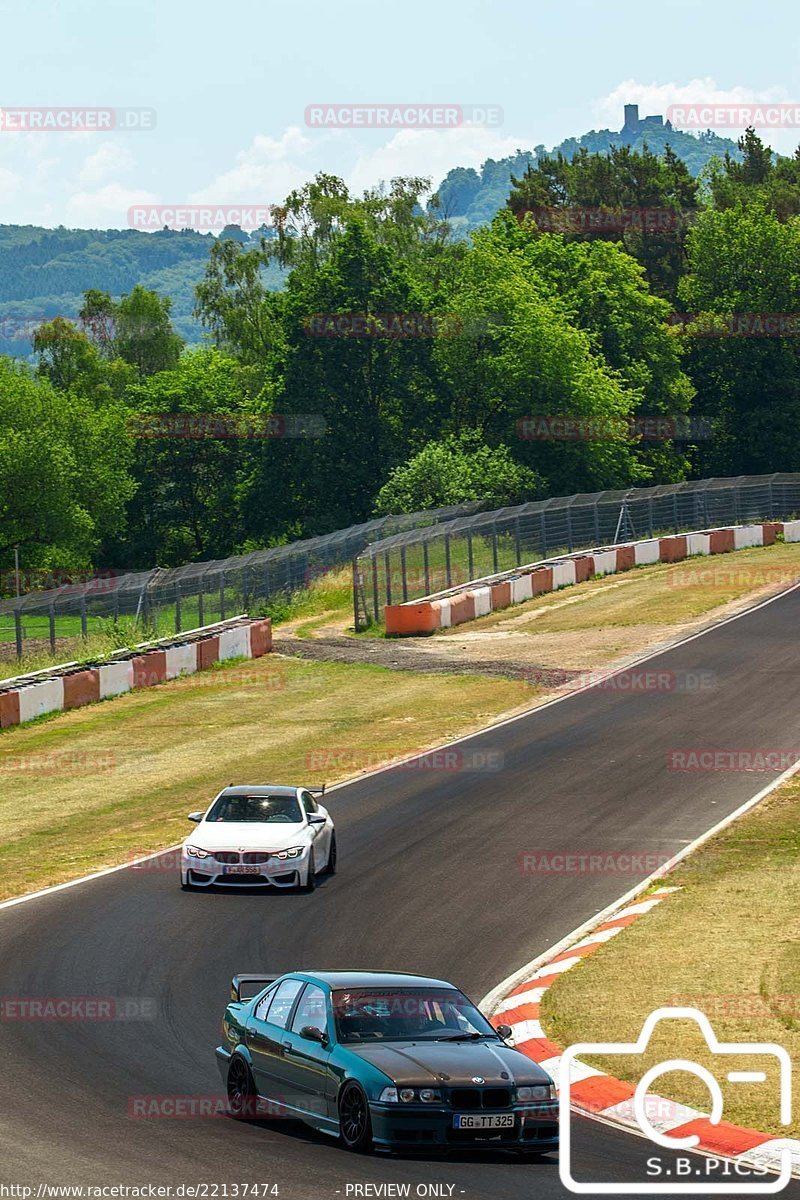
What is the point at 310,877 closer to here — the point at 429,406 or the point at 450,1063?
the point at 450,1063

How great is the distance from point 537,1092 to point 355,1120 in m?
1.29

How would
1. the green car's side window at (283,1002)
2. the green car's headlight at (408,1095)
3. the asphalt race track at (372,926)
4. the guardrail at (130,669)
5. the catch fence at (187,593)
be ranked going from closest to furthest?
the asphalt race track at (372,926)
the green car's headlight at (408,1095)
the green car's side window at (283,1002)
the guardrail at (130,669)
the catch fence at (187,593)

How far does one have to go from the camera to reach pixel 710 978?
16.8 m

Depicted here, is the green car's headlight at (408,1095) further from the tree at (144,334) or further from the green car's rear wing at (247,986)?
the tree at (144,334)

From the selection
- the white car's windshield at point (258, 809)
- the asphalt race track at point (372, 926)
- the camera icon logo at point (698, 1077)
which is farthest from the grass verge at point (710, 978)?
the white car's windshield at point (258, 809)

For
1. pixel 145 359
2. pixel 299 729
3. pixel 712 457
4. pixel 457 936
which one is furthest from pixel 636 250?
pixel 457 936

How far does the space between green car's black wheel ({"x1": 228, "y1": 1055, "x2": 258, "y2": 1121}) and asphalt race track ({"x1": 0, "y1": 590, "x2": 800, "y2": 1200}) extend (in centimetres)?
35

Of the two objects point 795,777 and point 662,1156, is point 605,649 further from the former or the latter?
point 662,1156

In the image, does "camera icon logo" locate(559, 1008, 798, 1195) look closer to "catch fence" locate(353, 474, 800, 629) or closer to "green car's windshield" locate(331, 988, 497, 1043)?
"green car's windshield" locate(331, 988, 497, 1043)

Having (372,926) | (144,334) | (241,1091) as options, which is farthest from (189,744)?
(144,334)

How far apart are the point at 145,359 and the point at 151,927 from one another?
129 m

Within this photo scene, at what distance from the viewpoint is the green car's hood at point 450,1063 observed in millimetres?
11477

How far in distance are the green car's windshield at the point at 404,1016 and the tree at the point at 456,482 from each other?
57.2m

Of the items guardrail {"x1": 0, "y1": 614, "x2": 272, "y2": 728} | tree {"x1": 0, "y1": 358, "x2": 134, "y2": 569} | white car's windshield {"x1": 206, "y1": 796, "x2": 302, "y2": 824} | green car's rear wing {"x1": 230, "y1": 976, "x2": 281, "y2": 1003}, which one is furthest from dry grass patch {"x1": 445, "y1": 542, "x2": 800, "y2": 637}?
tree {"x1": 0, "y1": 358, "x2": 134, "y2": 569}
